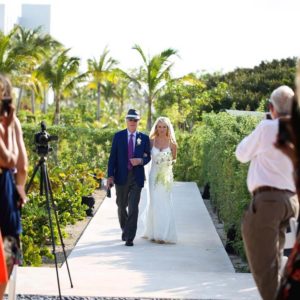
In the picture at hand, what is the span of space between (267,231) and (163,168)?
6042 mm

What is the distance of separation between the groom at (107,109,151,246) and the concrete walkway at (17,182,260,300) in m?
0.49

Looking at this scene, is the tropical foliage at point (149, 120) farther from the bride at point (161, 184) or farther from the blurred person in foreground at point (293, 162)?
the blurred person in foreground at point (293, 162)

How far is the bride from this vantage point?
38.5ft

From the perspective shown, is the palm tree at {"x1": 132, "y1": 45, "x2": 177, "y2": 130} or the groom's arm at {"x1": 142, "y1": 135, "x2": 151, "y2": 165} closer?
the groom's arm at {"x1": 142, "y1": 135, "x2": 151, "y2": 165}

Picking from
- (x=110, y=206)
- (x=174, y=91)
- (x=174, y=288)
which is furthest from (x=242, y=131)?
(x=174, y=91)

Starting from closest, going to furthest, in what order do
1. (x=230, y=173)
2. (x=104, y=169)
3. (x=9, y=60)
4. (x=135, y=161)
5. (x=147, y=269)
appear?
(x=147, y=269) → (x=135, y=161) → (x=230, y=173) → (x=104, y=169) → (x=9, y=60)

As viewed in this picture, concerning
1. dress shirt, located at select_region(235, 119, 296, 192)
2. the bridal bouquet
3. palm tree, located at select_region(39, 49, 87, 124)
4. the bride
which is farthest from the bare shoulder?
palm tree, located at select_region(39, 49, 87, 124)

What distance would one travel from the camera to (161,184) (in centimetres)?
1175

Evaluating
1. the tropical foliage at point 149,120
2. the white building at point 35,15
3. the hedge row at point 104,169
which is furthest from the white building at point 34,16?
the hedge row at point 104,169

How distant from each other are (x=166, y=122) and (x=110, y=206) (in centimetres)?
499

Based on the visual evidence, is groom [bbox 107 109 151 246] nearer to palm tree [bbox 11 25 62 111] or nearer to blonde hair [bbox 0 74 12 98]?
blonde hair [bbox 0 74 12 98]

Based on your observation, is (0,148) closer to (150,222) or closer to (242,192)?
(242,192)

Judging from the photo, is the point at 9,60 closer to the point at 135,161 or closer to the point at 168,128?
the point at 168,128

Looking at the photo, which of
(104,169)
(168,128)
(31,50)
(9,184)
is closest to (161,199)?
(168,128)
